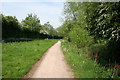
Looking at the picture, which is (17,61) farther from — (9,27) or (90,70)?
(9,27)

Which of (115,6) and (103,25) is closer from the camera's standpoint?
(115,6)

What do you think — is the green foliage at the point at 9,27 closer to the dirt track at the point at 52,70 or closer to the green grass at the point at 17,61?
the green grass at the point at 17,61

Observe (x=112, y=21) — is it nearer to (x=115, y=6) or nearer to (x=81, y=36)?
(x=115, y=6)

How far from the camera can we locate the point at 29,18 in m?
29.9

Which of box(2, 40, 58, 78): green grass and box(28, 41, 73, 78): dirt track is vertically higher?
box(2, 40, 58, 78): green grass

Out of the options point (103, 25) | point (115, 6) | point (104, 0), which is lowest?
point (103, 25)

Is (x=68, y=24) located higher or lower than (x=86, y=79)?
higher

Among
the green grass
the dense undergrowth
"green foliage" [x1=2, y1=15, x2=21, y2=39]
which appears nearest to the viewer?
the dense undergrowth

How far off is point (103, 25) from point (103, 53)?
4.64 metres

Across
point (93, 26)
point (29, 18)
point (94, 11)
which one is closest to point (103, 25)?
point (93, 26)

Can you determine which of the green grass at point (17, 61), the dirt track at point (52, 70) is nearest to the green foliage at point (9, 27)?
the green grass at point (17, 61)

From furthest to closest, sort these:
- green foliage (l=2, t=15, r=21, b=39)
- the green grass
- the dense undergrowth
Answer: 1. green foliage (l=2, t=15, r=21, b=39)
2. the green grass
3. the dense undergrowth

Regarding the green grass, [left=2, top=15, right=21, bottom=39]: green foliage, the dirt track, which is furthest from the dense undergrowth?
[left=2, top=15, right=21, bottom=39]: green foliage

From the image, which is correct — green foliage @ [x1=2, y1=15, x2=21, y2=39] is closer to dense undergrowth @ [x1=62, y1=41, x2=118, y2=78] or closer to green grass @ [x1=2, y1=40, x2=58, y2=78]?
green grass @ [x1=2, y1=40, x2=58, y2=78]
